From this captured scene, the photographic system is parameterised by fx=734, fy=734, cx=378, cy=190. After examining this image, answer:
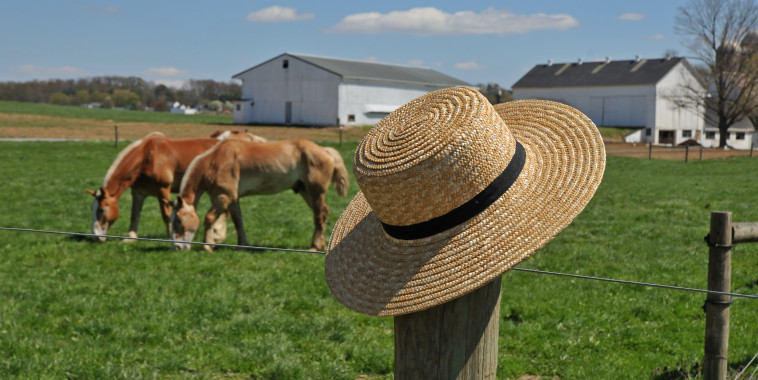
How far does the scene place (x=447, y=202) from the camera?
8.54 ft

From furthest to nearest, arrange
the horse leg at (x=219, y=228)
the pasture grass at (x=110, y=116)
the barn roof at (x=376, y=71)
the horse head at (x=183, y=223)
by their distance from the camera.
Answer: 1. the pasture grass at (x=110, y=116)
2. the barn roof at (x=376, y=71)
3. the horse leg at (x=219, y=228)
4. the horse head at (x=183, y=223)

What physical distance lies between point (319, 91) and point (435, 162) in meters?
55.8

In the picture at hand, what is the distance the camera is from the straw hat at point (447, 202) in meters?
2.56

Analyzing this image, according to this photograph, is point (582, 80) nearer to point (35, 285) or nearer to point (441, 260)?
point (35, 285)

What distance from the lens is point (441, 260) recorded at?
2.60 metres

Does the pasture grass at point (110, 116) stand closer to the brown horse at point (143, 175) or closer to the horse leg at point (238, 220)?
the brown horse at point (143, 175)

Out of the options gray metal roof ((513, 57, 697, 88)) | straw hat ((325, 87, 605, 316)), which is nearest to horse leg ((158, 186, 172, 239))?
straw hat ((325, 87, 605, 316))

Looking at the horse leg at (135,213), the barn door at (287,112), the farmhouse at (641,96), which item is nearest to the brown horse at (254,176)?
the horse leg at (135,213)

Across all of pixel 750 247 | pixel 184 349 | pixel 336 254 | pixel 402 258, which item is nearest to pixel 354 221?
pixel 336 254

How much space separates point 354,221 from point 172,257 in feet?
24.8

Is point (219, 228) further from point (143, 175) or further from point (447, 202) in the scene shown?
point (447, 202)

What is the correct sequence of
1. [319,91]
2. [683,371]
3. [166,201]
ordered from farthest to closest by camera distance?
[319,91], [166,201], [683,371]

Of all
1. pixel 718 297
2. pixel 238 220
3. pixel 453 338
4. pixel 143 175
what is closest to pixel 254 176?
pixel 238 220

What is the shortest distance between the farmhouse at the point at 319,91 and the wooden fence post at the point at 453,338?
53.9 metres
